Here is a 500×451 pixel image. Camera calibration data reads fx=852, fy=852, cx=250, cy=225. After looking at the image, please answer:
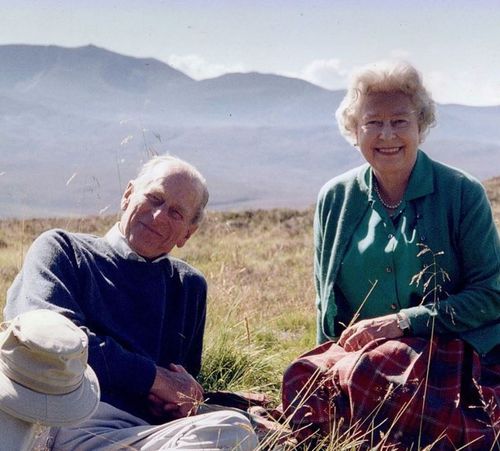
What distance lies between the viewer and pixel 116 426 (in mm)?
3348

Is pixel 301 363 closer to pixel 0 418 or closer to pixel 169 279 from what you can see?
pixel 169 279

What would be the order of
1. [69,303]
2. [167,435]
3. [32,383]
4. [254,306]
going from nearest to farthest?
[32,383] < [167,435] < [69,303] < [254,306]

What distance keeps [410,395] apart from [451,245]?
734 mm

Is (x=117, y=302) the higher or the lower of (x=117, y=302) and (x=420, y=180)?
the lower

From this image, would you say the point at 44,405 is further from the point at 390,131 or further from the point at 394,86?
the point at 394,86

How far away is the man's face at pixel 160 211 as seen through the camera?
12.1 feet

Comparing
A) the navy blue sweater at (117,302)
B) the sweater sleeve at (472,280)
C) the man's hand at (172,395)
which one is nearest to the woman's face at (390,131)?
the sweater sleeve at (472,280)

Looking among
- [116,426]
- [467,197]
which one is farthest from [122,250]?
[467,197]

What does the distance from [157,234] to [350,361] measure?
3.25 feet

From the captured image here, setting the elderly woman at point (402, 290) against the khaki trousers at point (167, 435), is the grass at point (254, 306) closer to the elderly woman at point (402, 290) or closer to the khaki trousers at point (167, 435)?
the elderly woman at point (402, 290)

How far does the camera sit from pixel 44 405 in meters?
2.52

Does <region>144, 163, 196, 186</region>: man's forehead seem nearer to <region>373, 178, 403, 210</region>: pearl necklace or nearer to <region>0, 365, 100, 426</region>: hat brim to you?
<region>373, 178, 403, 210</region>: pearl necklace

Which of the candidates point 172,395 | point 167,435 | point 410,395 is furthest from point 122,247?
point 410,395

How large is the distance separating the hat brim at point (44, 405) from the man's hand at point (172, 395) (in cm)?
82
